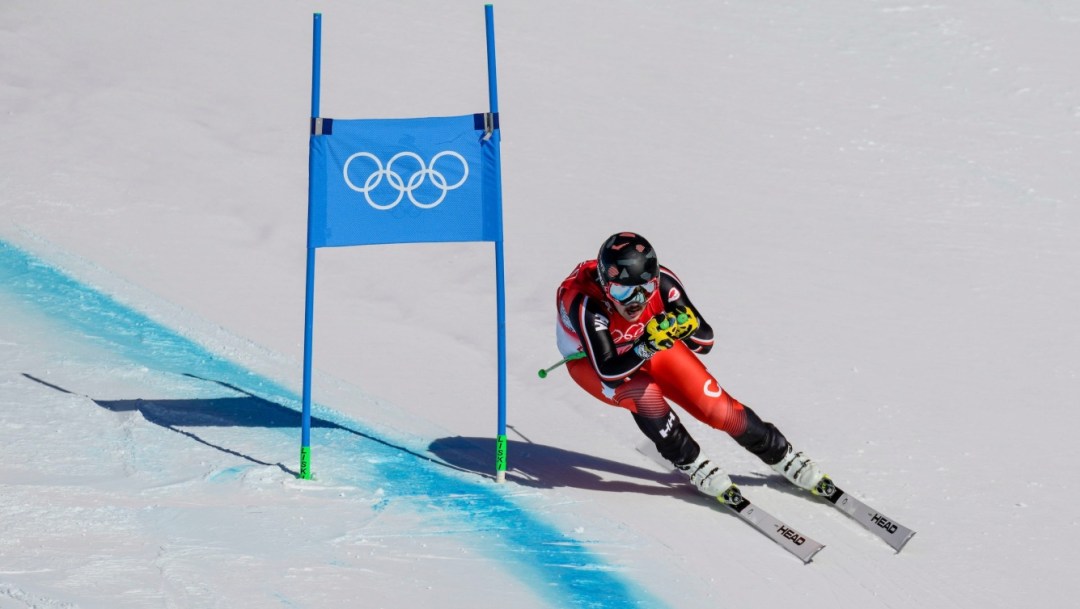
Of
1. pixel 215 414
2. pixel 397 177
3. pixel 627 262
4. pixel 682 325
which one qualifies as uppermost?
pixel 397 177

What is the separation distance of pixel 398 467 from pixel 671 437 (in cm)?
159

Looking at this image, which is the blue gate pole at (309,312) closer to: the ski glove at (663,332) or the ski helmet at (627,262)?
the ski helmet at (627,262)

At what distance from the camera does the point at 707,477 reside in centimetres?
709

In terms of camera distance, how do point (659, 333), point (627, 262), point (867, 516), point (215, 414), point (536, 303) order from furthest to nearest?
point (536, 303) < point (215, 414) < point (867, 516) < point (659, 333) < point (627, 262)

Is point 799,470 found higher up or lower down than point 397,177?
lower down

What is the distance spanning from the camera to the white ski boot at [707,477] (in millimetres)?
7086

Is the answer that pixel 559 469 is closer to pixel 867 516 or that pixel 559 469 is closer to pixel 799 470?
pixel 799 470

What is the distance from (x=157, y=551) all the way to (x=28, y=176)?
5.80 metres

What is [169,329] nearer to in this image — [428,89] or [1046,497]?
[428,89]

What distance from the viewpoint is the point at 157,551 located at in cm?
621

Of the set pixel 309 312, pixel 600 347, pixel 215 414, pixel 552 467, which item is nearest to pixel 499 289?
pixel 600 347

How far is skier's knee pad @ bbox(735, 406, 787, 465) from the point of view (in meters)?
7.16

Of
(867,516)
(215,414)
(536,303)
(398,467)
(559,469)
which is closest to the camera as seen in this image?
(867,516)

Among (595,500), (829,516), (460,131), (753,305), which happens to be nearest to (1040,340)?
(753,305)
